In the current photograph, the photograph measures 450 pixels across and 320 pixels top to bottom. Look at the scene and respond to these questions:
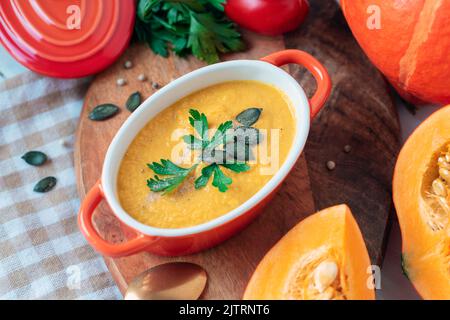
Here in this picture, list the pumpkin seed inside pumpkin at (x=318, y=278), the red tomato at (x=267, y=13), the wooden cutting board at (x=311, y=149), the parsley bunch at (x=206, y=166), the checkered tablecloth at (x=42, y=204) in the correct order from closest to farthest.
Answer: the pumpkin seed inside pumpkin at (x=318, y=278) < the parsley bunch at (x=206, y=166) < the wooden cutting board at (x=311, y=149) < the checkered tablecloth at (x=42, y=204) < the red tomato at (x=267, y=13)

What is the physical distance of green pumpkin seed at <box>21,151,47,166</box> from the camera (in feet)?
6.08

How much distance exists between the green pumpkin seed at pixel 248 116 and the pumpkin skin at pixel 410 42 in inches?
16.2

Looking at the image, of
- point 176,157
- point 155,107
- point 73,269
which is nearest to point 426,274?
point 176,157

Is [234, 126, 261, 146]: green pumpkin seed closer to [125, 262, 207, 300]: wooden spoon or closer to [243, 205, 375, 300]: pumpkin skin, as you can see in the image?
[243, 205, 375, 300]: pumpkin skin

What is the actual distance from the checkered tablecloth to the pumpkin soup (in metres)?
0.35

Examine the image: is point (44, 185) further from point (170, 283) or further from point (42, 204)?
point (170, 283)

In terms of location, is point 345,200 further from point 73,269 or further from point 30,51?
point 30,51

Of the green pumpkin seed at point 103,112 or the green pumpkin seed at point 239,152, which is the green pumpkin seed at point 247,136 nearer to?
the green pumpkin seed at point 239,152

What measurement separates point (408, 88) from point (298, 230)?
0.58 metres

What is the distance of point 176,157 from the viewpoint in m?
1.57

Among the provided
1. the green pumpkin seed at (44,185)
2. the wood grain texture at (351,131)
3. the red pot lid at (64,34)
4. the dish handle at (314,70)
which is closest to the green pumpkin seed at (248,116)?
the dish handle at (314,70)

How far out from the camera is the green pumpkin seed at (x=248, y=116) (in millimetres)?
1595

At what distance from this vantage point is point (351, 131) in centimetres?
181

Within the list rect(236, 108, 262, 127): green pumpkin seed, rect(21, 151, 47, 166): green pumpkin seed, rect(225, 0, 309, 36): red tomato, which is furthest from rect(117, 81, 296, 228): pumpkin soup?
rect(21, 151, 47, 166): green pumpkin seed
